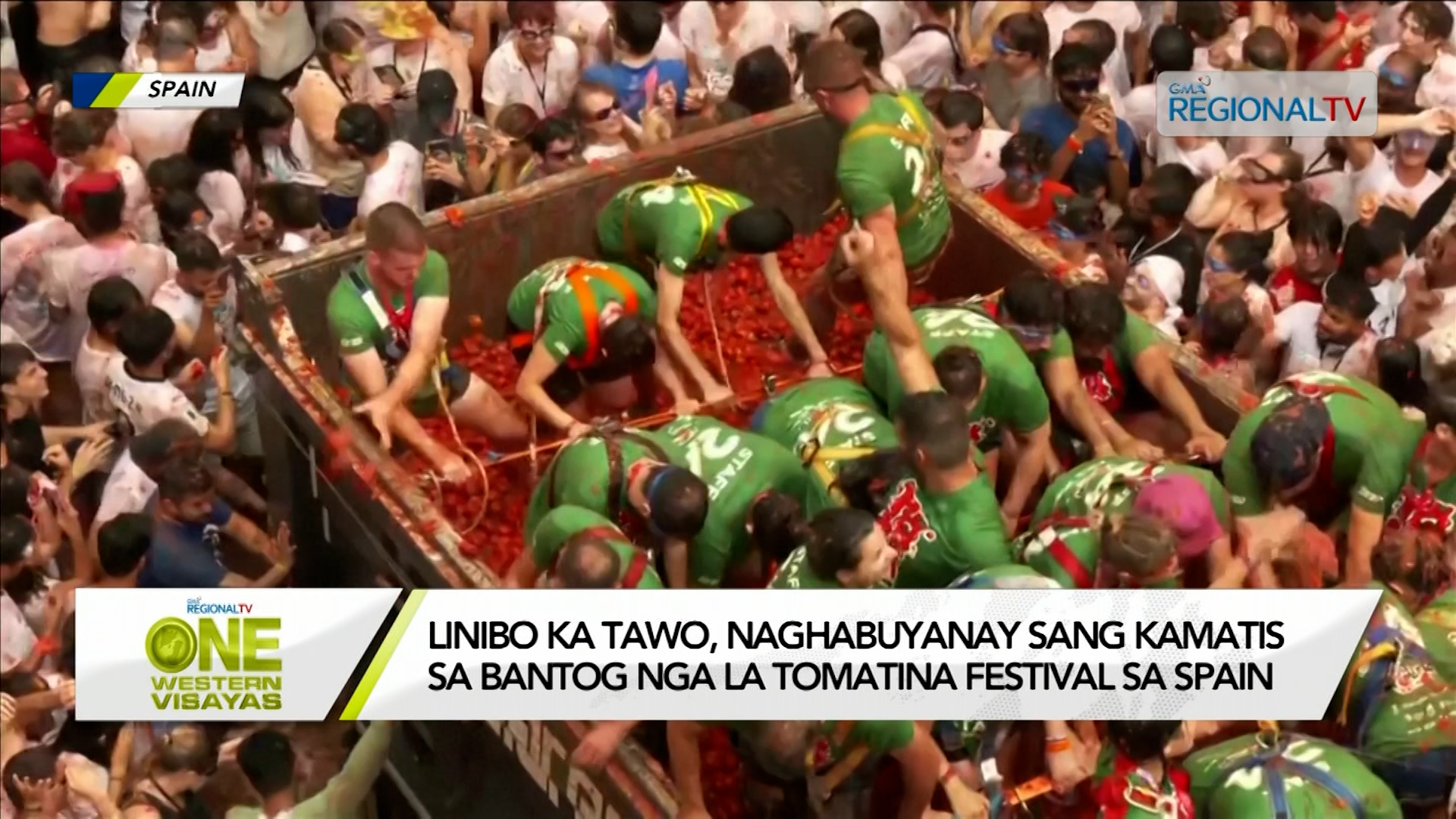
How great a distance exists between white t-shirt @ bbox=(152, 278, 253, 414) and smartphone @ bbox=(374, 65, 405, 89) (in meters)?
1.01

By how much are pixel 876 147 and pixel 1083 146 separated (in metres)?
1.00

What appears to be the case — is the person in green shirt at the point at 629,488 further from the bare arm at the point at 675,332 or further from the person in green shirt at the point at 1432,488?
the person in green shirt at the point at 1432,488

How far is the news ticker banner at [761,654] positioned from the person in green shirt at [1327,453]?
0.44 m

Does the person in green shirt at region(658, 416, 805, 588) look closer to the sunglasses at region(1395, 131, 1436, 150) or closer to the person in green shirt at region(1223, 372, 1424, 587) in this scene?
the person in green shirt at region(1223, 372, 1424, 587)

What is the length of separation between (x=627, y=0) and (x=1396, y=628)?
9.74 feet

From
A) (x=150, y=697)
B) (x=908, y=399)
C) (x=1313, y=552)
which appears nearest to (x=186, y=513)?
(x=150, y=697)

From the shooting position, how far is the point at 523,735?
4066mm

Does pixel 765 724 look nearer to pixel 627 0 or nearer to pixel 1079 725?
pixel 1079 725

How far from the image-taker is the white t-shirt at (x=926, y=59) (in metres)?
6.31

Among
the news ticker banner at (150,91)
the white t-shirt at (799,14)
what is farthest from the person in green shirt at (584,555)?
the white t-shirt at (799,14)

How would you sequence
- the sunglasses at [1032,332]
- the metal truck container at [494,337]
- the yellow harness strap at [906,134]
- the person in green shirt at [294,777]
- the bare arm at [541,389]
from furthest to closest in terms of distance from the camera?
the yellow harness strap at [906,134] < the bare arm at [541,389] < the sunglasses at [1032,332] < the metal truck container at [494,337] < the person in green shirt at [294,777]

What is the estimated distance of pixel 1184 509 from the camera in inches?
161

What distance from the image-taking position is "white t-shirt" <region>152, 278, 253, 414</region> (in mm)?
5031

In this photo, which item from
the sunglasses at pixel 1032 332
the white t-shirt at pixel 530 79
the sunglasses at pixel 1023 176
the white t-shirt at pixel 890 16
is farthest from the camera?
the white t-shirt at pixel 890 16
